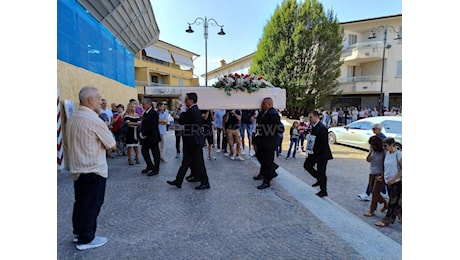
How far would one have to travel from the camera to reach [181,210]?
4.11 m

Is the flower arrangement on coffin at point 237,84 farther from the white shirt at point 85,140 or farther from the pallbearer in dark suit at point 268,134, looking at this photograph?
the white shirt at point 85,140

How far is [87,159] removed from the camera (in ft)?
9.32

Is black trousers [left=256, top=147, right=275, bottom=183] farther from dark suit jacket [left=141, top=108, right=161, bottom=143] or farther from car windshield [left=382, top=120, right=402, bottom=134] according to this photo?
car windshield [left=382, top=120, right=402, bottom=134]

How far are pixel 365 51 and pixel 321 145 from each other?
2586cm

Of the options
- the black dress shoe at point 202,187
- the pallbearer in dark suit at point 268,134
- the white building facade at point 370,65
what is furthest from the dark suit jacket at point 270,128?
the white building facade at point 370,65

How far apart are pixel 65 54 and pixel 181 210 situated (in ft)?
17.3

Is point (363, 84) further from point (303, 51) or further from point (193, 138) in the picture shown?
point (193, 138)

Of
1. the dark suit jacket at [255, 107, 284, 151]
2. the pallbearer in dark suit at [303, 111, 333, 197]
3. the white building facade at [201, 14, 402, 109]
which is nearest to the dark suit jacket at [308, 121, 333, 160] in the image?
the pallbearer in dark suit at [303, 111, 333, 197]

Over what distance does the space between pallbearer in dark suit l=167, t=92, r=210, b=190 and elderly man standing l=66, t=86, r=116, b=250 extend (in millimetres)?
2058

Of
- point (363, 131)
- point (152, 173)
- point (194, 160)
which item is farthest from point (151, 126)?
point (363, 131)

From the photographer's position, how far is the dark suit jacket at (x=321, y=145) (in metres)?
4.85

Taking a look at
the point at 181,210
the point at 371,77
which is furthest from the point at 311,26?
the point at 181,210

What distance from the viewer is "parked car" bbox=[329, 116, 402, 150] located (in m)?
8.91
